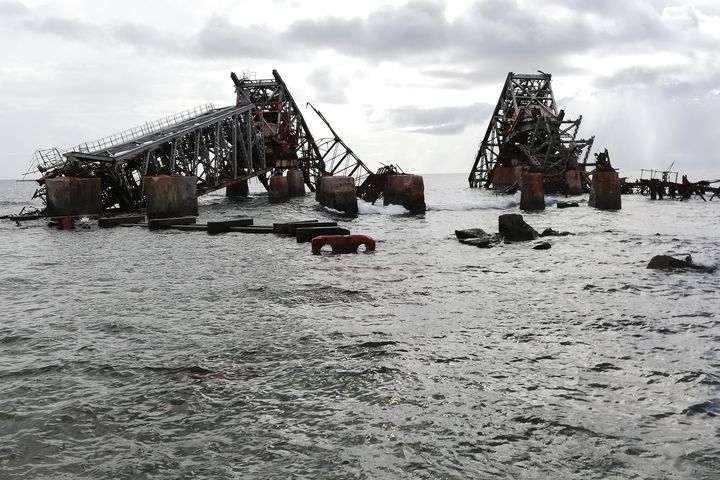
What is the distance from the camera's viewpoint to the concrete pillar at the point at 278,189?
48.8m

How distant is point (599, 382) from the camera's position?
18.4 ft

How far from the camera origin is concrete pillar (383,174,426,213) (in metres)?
34.2

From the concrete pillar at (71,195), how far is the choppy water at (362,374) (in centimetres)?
1749

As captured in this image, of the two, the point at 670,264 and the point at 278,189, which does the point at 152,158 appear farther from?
the point at 670,264

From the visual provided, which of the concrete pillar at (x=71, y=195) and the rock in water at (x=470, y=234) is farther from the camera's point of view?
the concrete pillar at (x=71, y=195)

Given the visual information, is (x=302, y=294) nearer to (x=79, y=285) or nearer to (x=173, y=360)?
(x=173, y=360)

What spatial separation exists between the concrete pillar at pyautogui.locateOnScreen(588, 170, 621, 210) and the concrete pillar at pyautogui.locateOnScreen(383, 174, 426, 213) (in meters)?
10.4

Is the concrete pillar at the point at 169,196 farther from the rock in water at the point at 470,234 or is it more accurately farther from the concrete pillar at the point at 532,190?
the concrete pillar at the point at 532,190

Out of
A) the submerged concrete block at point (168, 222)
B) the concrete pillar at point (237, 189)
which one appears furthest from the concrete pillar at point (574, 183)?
the submerged concrete block at point (168, 222)

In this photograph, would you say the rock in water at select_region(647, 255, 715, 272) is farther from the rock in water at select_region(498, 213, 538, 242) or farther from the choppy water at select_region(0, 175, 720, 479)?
the rock in water at select_region(498, 213, 538, 242)

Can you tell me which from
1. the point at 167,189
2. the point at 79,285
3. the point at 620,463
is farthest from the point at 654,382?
the point at 167,189

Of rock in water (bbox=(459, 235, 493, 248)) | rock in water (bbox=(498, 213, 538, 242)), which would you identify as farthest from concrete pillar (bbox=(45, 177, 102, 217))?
rock in water (bbox=(498, 213, 538, 242))

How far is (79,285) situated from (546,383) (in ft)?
31.7

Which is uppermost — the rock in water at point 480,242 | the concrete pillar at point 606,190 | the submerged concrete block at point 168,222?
the concrete pillar at point 606,190
